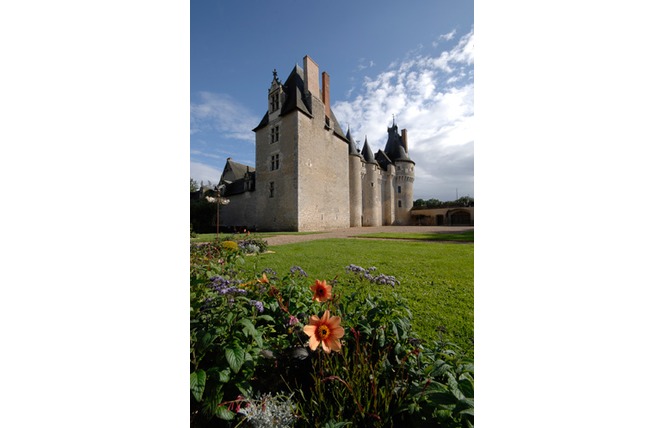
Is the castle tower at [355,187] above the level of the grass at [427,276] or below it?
above

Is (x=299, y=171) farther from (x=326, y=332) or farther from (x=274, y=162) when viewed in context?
(x=326, y=332)

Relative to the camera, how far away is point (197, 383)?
80 cm

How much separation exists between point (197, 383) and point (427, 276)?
6.09 feet

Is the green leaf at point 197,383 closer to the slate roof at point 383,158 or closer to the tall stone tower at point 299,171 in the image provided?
the slate roof at point 383,158

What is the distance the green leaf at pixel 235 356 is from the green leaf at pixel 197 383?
10 cm

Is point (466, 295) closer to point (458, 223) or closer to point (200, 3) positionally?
point (458, 223)

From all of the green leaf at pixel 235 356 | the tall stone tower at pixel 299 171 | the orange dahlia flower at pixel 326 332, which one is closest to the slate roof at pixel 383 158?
the orange dahlia flower at pixel 326 332

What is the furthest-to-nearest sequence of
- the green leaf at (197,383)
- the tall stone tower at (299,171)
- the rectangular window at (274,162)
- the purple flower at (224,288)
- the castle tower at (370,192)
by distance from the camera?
1. the castle tower at (370,192)
2. the rectangular window at (274,162)
3. the tall stone tower at (299,171)
4. the purple flower at (224,288)
5. the green leaf at (197,383)

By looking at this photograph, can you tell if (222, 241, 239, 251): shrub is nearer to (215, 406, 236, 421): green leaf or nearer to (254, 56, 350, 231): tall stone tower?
(215, 406, 236, 421): green leaf

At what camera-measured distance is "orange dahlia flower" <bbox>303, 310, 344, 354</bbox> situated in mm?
867

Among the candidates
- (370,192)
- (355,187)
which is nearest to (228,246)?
(355,187)

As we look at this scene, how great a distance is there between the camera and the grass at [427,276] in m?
1.53

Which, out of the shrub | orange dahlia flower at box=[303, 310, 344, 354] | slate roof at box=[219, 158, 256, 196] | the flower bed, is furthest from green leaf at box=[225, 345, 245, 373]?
slate roof at box=[219, 158, 256, 196]
